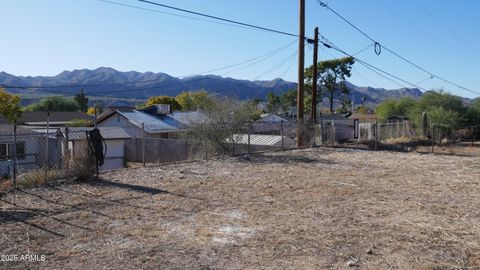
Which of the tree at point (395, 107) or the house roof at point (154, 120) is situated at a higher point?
the tree at point (395, 107)

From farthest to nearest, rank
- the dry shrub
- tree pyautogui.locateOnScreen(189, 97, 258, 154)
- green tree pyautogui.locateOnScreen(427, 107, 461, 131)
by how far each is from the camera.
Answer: green tree pyautogui.locateOnScreen(427, 107, 461, 131) < tree pyautogui.locateOnScreen(189, 97, 258, 154) < the dry shrub

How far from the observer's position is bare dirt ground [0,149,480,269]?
19.6ft

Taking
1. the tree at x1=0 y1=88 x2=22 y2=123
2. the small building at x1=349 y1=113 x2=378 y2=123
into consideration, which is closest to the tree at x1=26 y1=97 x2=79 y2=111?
the tree at x1=0 y1=88 x2=22 y2=123

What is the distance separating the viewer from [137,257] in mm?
5984

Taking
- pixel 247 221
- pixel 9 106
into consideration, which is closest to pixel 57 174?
pixel 247 221

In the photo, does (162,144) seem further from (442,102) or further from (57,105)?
(57,105)

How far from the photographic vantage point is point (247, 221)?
7.85 metres

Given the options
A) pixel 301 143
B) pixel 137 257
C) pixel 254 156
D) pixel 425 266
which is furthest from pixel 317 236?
pixel 301 143

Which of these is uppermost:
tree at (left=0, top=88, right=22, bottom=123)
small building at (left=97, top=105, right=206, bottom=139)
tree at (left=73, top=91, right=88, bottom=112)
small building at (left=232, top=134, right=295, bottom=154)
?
tree at (left=73, top=91, right=88, bottom=112)

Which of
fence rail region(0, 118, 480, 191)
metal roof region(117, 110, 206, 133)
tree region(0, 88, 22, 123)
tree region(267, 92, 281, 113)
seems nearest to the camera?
fence rail region(0, 118, 480, 191)

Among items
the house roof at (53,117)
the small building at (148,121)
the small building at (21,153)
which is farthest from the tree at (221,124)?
the house roof at (53,117)

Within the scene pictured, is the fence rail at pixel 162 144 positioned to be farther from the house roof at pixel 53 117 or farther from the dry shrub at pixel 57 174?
the house roof at pixel 53 117

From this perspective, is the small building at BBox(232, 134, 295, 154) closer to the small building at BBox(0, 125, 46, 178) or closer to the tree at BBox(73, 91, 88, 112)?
the small building at BBox(0, 125, 46, 178)

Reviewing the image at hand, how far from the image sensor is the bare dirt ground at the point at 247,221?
5.96 m
